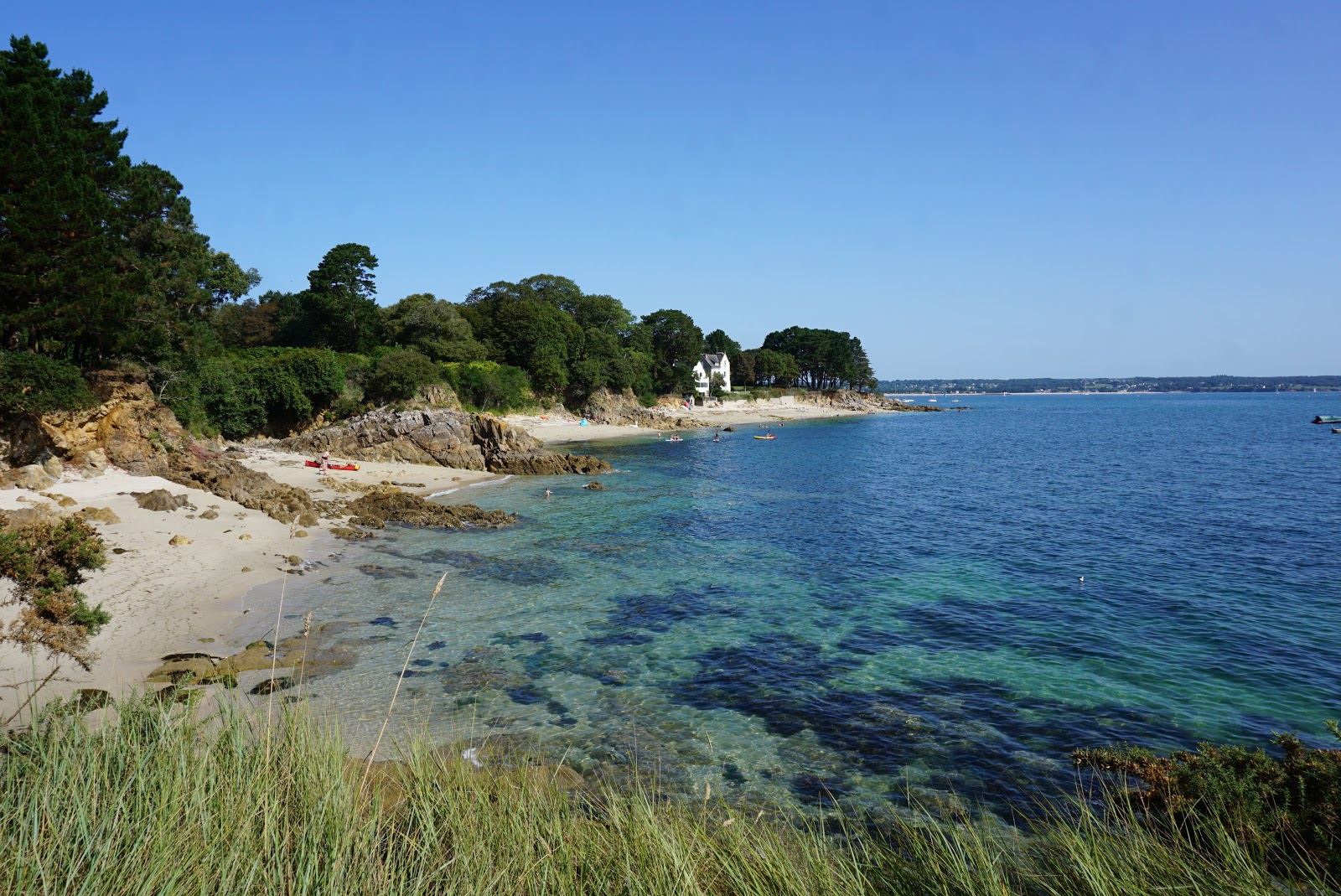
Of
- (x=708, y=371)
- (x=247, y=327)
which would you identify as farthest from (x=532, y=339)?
(x=708, y=371)

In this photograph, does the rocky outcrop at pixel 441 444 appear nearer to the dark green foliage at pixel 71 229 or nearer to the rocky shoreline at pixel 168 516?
the rocky shoreline at pixel 168 516

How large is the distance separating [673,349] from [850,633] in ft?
345

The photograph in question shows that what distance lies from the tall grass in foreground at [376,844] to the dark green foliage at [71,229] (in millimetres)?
23796

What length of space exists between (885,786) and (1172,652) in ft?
30.7

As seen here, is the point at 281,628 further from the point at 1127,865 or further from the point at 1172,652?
the point at 1172,652

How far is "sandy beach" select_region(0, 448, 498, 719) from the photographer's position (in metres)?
12.7

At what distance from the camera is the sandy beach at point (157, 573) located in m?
12.7

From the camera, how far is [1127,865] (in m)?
5.75

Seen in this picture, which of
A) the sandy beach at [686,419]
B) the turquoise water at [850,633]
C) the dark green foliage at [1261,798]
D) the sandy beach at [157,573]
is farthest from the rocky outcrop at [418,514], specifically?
the sandy beach at [686,419]

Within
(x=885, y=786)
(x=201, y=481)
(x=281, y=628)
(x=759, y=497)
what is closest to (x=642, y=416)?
(x=759, y=497)

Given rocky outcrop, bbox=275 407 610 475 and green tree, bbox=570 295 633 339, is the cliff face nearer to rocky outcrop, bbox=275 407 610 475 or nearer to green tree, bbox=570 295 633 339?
rocky outcrop, bbox=275 407 610 475

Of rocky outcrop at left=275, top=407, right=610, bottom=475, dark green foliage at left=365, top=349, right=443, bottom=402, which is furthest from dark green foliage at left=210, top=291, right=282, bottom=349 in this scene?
rocky outcrop at left=275, top=407, right=610, bottom=475

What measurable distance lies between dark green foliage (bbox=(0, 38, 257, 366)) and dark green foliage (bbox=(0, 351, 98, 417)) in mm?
1376

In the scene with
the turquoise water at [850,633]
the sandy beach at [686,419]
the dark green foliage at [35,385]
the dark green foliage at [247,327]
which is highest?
the dark green foliage at [247,327]
